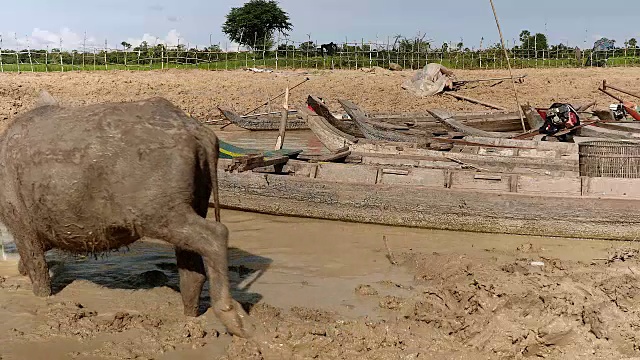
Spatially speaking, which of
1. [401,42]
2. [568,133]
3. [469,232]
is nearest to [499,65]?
[401,42]

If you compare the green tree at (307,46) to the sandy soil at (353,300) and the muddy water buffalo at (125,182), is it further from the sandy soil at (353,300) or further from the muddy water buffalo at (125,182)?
the muddy water buffalo at (125,182)

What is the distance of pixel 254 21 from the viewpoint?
156ft

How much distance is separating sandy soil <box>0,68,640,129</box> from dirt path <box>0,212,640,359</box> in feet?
47.3

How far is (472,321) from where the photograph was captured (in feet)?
15.7

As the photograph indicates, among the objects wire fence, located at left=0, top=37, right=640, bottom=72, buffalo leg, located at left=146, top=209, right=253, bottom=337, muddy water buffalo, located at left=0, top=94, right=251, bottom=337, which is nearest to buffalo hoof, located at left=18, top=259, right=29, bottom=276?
muddy water buffalo, located at left=0, top=94, right=251, bottom=337

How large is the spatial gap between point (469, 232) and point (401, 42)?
26099mm

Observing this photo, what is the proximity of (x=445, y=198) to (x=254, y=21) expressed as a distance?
41.8 m

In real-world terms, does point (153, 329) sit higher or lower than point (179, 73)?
lower

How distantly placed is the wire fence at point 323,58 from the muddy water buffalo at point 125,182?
25.6 metres

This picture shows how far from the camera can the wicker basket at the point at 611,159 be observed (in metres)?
7.95

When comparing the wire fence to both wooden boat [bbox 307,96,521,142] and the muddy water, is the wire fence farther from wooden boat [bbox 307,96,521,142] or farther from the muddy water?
the muddy water

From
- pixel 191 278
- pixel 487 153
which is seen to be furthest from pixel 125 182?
pixel 487 153

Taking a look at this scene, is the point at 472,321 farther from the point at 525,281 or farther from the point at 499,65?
the point at 499,65

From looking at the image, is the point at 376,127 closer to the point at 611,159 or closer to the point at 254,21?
the point at 611,159
